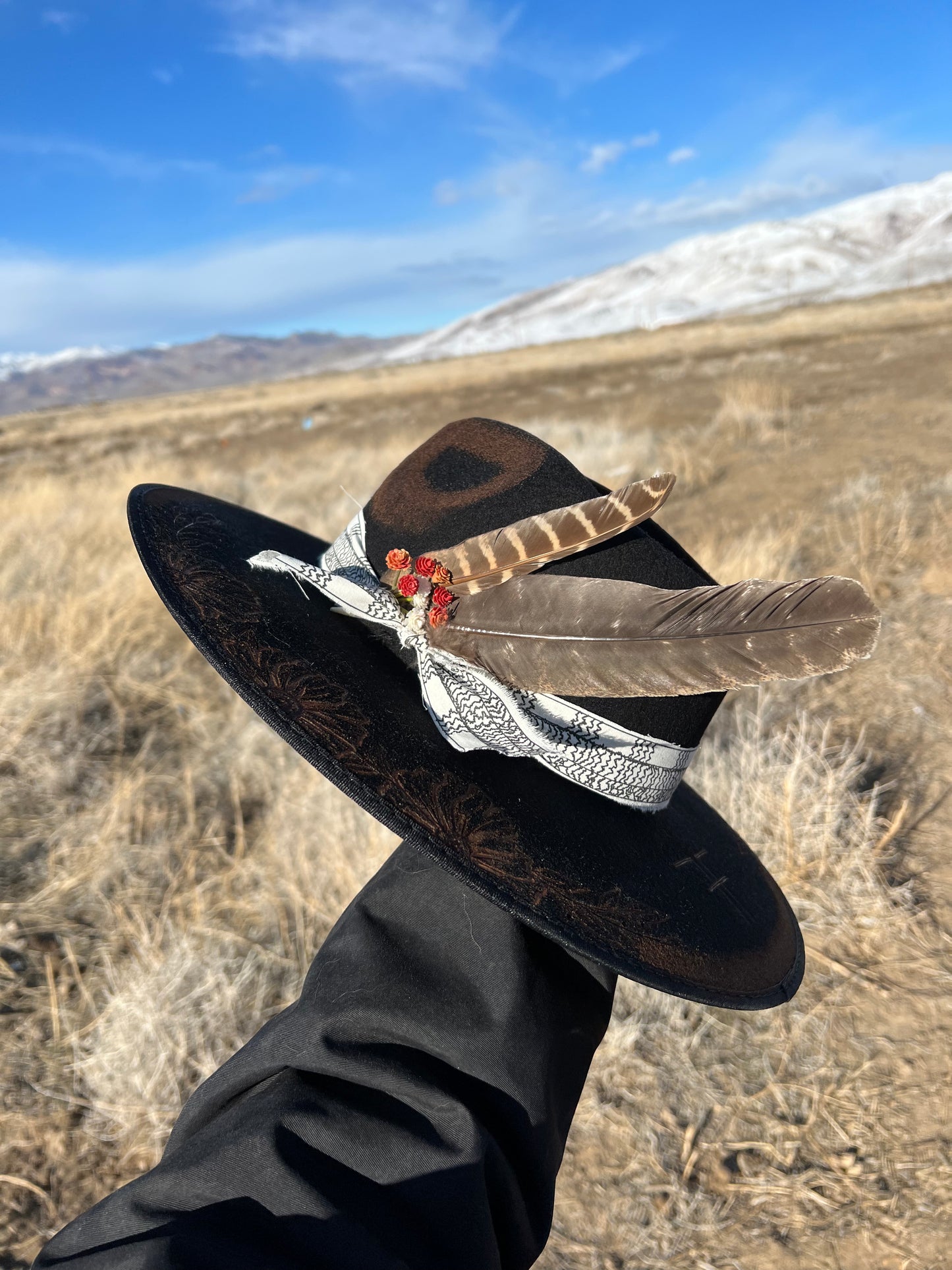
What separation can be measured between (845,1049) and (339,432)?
2026 centimetres

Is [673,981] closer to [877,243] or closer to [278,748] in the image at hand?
[278,748]

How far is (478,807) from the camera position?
0.95 metres

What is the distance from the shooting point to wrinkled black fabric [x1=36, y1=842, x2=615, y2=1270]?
74 centimetres

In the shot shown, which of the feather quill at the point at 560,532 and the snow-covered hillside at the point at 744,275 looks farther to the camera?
the snow-covered hillside at the point at 744,275

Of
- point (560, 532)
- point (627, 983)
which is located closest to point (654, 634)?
point (560, 532)

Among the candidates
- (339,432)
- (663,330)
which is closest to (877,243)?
(663,330)

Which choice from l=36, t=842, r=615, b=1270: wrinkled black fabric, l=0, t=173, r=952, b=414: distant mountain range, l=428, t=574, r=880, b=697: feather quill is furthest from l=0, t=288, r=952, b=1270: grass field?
l=0, t=173, r=952, b=414: distant mountain range

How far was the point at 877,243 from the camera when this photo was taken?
345ft

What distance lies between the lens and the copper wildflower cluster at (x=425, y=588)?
102 cm

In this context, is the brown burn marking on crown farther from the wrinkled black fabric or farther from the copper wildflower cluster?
the wrinkled black fabric

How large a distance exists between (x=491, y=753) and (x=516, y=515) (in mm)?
388

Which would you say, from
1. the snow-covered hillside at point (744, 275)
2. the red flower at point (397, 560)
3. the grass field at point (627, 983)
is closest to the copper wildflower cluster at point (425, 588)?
the red flower at point (397, 560)

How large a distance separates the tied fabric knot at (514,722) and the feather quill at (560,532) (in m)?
0.14

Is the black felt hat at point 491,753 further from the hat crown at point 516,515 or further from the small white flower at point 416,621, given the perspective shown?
the small white flower at point 416,621
